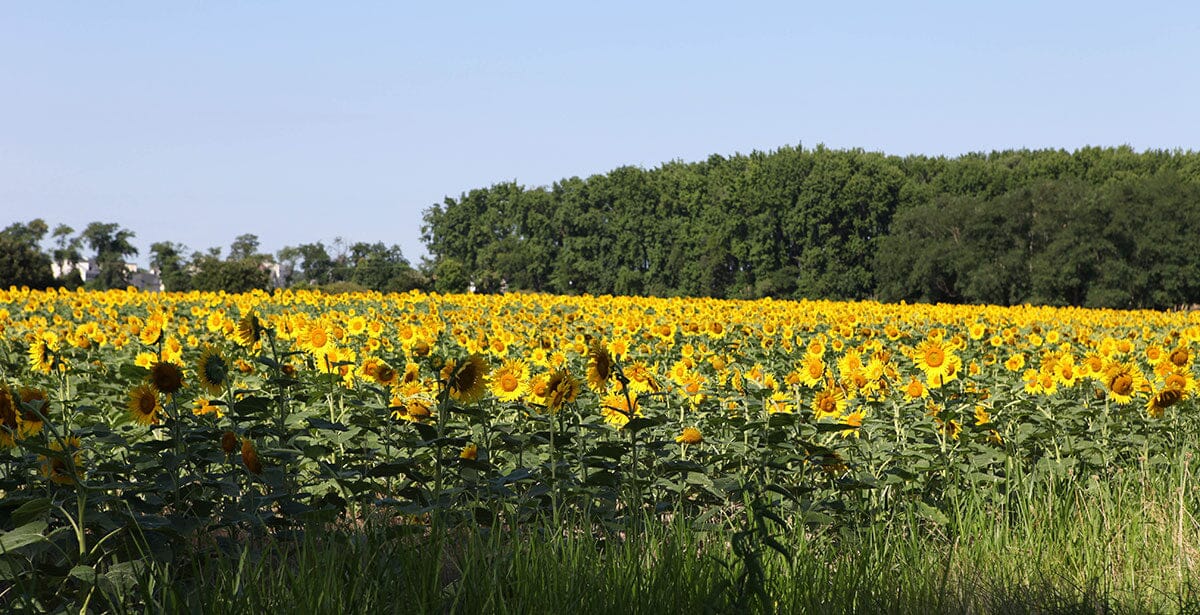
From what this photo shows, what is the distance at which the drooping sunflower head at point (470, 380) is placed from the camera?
13.8ft

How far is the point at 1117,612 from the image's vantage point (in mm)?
3797

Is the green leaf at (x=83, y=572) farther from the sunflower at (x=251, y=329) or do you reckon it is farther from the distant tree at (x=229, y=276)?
the distant tree at (x=229, y=276)

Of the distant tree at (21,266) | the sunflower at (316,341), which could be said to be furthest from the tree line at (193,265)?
the sunflower at (316,341)

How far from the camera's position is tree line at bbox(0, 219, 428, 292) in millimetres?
39188

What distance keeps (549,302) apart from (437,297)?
244cm

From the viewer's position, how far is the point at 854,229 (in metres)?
56.5

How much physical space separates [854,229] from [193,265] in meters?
64.0

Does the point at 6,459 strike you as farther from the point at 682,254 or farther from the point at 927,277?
the point at 682,254

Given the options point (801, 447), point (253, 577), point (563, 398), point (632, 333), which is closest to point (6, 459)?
point (253, 577)

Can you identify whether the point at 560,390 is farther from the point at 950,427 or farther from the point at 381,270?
the point at 381,270

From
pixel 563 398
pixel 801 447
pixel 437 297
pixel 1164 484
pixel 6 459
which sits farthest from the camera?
pixel 437 297

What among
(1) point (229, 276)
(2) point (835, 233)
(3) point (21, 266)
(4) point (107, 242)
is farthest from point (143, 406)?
(4) point (107, 242)

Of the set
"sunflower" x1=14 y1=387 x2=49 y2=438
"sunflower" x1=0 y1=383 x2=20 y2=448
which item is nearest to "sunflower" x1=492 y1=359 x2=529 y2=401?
"sunflower" x1=14 y1=387 x2=49 y2=438

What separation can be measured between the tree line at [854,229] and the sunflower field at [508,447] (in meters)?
41.2
